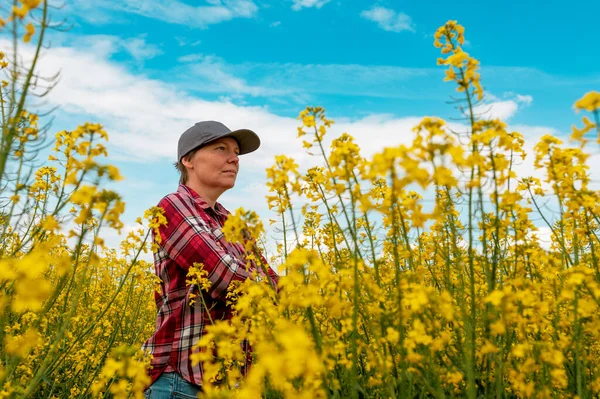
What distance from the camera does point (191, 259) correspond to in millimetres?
3109

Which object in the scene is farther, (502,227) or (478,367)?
(478,367)

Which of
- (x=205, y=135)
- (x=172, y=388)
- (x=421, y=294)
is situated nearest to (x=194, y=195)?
(x=205, y=135)

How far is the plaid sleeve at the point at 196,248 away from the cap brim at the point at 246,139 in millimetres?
776

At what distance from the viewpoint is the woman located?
9.86 ft

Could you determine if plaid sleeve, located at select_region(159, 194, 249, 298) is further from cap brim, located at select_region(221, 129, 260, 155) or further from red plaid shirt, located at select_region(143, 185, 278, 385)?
cap brim, located at select_region(221, 129, 260, 155)

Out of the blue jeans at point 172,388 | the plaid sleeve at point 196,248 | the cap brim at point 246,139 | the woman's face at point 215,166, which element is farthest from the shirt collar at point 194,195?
the blue jeans at point 172,388

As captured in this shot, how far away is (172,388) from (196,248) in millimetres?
857

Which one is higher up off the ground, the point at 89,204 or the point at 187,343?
the point at 89,204

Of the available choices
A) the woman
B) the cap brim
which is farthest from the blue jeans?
the cap brim

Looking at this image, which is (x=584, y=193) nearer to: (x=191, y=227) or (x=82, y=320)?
(x=191, y=227)

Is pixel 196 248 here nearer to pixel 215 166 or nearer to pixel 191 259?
pixel 191 259

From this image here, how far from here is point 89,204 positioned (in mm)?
1885

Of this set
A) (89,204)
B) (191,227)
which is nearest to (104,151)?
(89,204)

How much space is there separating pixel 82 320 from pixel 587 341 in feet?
14.4
